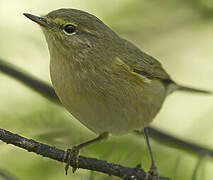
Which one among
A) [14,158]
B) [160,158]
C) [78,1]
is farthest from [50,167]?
[78,1]

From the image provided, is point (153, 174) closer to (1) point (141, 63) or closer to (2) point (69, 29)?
(1) point (141, 63)

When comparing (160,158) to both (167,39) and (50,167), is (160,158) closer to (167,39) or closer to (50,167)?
(50,167)

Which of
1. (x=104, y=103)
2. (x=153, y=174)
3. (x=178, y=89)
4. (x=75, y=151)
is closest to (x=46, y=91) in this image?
(x=75, y=151)

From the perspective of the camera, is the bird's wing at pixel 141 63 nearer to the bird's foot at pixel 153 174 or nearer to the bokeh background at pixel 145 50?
the bokeh background at pixel 145 50

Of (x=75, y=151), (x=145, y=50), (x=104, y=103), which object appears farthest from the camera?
(x=145, y=50)

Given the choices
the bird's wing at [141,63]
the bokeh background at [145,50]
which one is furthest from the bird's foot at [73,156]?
the bird's wing at [141,63]

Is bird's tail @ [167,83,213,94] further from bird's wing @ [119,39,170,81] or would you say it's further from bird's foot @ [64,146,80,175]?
bird's foot @ [64,146,80,175]

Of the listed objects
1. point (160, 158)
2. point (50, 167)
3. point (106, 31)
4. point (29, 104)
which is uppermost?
point (106, 31)
